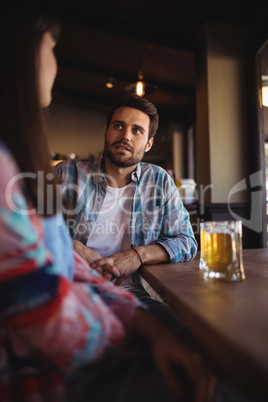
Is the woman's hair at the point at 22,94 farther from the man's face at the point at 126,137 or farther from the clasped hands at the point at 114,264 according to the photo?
the man's face at the point at 126,137

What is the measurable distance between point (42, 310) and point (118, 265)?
25.3 inches

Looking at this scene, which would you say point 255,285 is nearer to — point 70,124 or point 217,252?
point 217,252

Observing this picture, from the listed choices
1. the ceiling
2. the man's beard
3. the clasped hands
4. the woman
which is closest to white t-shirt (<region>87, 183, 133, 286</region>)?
the man's beard

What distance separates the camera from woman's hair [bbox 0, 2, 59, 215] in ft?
1.97

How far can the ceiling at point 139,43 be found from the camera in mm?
3111

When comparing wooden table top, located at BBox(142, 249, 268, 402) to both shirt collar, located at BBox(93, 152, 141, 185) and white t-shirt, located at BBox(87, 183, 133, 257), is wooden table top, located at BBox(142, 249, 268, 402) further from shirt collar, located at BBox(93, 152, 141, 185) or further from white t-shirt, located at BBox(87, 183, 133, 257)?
shirt collar, located at BBox(93, 152, 141, 185)

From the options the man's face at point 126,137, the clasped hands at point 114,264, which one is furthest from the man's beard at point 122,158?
the clasped hands at point 114,264

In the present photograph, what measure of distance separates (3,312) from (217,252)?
0.59 m

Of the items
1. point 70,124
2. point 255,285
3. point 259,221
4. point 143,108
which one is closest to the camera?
point 255,285

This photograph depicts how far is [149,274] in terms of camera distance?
3.22ft

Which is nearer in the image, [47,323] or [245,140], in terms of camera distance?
[47,323]

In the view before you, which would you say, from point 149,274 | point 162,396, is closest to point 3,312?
point 162,396

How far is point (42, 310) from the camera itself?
18.7 inches

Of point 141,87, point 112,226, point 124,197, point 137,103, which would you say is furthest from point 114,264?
point 141,87
